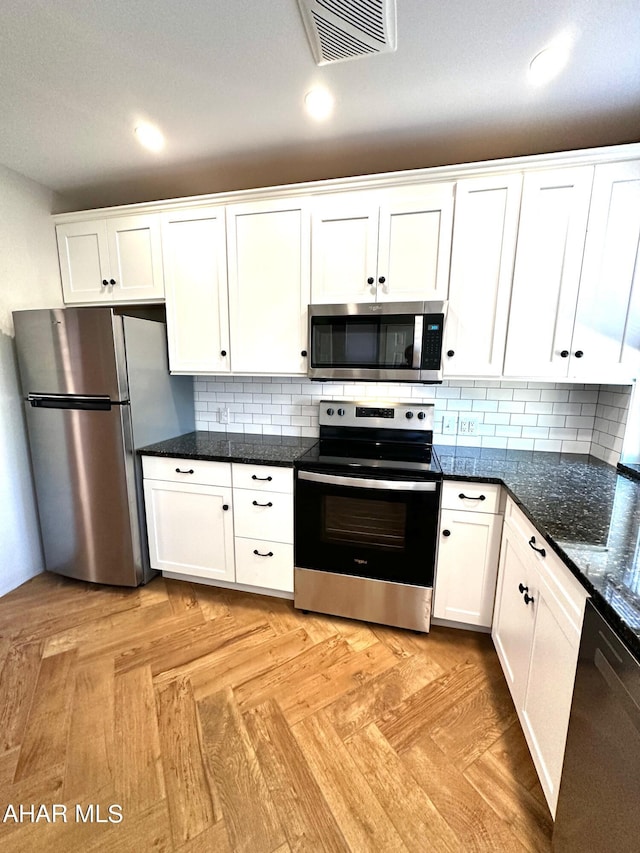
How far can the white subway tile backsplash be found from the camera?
2035 mm

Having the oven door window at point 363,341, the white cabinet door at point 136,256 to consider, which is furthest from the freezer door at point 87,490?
the oven door window at point 363,341

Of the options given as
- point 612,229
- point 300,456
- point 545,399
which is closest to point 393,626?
point 300,456

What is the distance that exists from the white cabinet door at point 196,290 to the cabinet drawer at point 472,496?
4.99 feet

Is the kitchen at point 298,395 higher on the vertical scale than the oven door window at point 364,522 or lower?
higher

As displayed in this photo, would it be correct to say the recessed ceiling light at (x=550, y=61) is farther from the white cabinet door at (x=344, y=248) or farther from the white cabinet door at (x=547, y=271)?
the white cabinet door at (x=344, y=248)

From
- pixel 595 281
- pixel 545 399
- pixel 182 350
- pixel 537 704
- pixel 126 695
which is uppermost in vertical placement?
pixel 595 281

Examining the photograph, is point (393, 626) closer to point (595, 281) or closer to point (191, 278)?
point (595, 281)

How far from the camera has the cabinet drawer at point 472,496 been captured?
170 centimetres

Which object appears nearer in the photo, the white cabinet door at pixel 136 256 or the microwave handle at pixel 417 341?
the microwave handle at pixel 417 341

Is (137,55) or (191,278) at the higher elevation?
(137,55)

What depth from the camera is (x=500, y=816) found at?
1.15m

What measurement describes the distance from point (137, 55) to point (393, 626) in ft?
9.31

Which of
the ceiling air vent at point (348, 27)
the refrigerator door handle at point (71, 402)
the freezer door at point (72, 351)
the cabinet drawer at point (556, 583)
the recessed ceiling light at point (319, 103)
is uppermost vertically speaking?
the recessed ceiling light at point (319, 103)

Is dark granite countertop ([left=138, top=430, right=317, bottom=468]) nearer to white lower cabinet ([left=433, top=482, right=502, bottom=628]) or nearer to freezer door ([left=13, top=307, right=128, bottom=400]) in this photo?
freezer door ([left=13, top=307, right=128, bottom=400])
